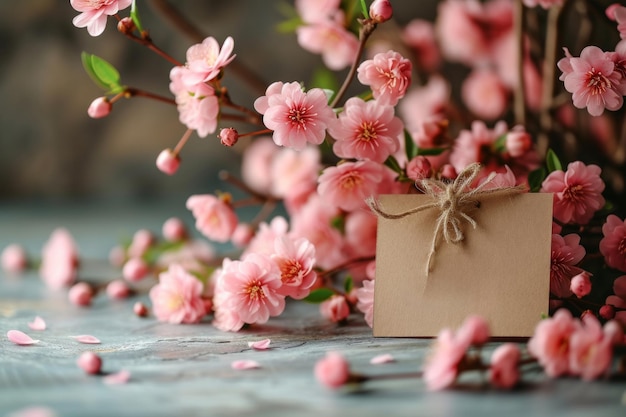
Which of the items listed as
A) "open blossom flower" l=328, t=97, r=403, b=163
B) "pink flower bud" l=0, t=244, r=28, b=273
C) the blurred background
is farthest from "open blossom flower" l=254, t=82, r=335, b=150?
the blurred background

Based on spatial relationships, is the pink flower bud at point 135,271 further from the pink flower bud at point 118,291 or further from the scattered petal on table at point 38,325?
the scattered petal on table at point 38,325

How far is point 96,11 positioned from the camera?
30.1 inches

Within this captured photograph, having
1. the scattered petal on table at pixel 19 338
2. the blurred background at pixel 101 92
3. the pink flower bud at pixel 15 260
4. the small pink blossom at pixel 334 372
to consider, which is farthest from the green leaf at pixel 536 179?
the blurred background at pixel 101 92

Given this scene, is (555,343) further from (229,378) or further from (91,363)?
(91,363)

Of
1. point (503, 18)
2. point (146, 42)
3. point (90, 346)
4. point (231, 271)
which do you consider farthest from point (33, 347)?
point (503, 18)

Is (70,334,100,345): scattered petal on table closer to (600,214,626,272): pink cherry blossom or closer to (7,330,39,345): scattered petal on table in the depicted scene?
(7,330,39,345): scattered petal on table

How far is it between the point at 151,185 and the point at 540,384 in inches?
64.8

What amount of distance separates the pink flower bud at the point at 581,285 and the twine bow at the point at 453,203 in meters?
0.10

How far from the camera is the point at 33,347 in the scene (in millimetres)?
781

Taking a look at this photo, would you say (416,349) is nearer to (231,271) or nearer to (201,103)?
(231,271)

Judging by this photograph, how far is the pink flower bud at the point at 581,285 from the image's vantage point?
714 mm

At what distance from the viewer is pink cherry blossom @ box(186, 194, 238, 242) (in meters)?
0.91

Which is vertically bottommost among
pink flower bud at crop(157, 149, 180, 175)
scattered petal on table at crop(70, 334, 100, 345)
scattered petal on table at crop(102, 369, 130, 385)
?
scattered petal on table at crop(102, 369, 130, 385)

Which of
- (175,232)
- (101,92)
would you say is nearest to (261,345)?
(175,232)
